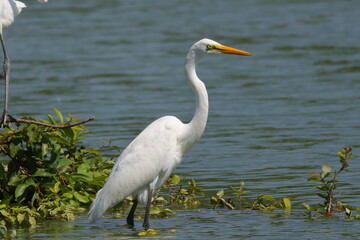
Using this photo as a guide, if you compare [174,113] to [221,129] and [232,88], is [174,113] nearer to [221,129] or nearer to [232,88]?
[221,129]

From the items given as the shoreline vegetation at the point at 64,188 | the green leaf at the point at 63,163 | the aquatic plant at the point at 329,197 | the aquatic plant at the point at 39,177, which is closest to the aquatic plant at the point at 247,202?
the shoreline vegetation at the point at 64,188

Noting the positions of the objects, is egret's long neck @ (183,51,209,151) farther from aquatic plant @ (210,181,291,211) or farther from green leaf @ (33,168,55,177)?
green leaf @ (33,168,55,177)

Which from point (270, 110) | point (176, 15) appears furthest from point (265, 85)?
point (176, 15)

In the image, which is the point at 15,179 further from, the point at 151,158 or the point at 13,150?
the point at 151,158

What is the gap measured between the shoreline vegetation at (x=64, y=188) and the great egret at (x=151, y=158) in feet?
1.14

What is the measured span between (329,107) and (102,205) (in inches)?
264

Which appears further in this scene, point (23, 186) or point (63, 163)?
point (63, 163)

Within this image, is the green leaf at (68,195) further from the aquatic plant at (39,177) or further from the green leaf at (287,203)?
the green leaf at (287,203)

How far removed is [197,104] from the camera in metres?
8.46

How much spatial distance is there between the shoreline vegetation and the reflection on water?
0.72 ft

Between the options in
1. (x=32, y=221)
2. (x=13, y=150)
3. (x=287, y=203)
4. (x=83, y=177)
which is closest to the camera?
(x=32, y=221)

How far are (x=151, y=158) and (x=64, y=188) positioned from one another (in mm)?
1124

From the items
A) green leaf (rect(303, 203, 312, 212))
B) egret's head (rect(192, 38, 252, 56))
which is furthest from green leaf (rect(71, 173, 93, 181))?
green leaf (rect(303, 203, 312, 212))

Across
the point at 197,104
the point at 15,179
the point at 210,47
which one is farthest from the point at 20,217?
the point at 210,47
